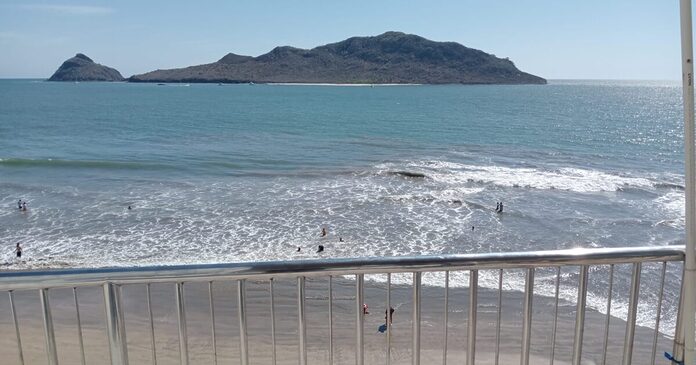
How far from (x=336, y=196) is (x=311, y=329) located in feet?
50.1

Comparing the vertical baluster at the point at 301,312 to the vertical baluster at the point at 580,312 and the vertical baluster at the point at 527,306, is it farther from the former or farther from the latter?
the vertical baluster at the point at 580,312

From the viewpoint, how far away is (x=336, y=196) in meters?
26.1

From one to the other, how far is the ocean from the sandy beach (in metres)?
1.54

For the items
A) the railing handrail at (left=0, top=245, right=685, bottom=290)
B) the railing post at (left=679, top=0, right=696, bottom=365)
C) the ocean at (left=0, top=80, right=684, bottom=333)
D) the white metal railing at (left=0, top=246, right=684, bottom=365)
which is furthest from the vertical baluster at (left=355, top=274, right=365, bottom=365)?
the ocean at (left=0, top=80, right=684, bottom=333)

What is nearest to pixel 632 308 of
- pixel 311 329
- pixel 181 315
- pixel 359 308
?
pixel 359 308

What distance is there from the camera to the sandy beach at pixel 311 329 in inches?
374

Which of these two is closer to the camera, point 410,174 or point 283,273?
point 283,273

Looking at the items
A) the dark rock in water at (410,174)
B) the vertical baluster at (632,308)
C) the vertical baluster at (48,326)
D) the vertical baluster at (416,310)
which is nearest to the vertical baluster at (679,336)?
the vertical baluster at (632,308)

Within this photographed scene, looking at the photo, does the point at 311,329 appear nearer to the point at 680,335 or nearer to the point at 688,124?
the point at 680,335

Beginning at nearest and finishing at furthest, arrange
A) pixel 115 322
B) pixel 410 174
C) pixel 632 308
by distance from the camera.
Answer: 1. pixel 115 322
2. pixel 632 308
3. pixel 410 174

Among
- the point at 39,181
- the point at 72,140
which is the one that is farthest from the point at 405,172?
the point at 72,140

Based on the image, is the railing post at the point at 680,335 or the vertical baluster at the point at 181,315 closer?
the vertical baluster at the point at 181,315

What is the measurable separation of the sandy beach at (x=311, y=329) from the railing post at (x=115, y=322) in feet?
17.5

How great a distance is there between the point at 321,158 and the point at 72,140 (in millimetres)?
25001
